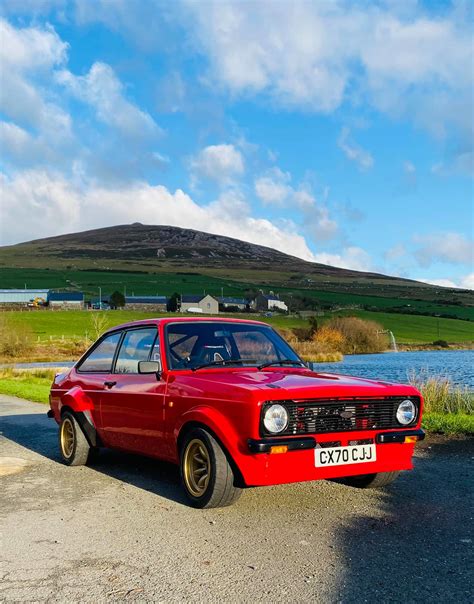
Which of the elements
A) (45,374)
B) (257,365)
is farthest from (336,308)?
(257,365)

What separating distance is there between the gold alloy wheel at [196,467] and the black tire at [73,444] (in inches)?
90.7

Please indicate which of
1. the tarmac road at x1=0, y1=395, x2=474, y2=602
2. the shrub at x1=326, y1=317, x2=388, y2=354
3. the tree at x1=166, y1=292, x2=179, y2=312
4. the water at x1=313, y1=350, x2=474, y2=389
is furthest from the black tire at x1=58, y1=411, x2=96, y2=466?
the tree at x1=166, y1=292, x2=179, y2=312

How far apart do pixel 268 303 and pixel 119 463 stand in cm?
10796

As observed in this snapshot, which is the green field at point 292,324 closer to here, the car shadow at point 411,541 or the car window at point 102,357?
the car window at point 102,357

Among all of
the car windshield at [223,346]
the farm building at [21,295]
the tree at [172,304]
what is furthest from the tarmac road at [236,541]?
the farm building at [21,295]

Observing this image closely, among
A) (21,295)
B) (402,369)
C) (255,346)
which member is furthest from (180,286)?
(255,346)

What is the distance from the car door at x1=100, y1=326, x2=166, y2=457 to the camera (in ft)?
20.7

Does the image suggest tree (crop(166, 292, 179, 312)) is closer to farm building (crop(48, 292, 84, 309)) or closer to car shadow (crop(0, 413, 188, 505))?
farm building (crop(48, 292, 84, 309))

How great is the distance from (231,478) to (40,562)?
5.60 ft

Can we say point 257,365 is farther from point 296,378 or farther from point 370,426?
point 370,426

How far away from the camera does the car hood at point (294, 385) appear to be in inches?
209

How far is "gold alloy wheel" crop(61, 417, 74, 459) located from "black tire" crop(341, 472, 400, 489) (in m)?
3.45

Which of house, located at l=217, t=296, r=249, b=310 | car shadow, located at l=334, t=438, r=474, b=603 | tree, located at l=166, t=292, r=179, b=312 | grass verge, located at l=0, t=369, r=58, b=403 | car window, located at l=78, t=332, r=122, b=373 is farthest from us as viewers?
house, located at l=217, t=296, r=249, b=310

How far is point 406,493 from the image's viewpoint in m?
6.19
